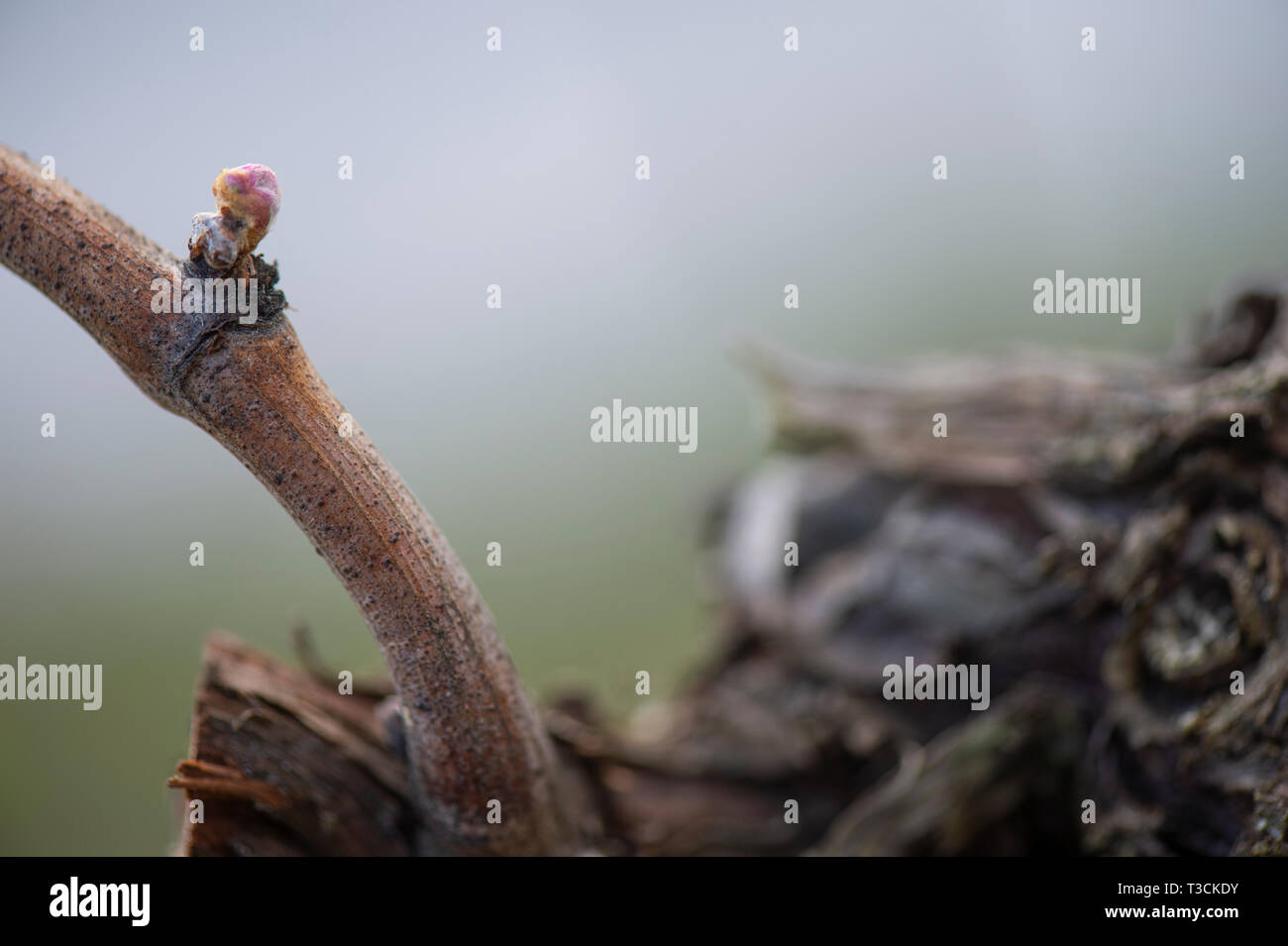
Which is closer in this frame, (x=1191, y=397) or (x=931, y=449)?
(x=1191, y=397)

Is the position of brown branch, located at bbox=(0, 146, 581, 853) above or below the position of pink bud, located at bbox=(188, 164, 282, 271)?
below

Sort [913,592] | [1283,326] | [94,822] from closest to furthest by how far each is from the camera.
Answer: [1283,326] → [913,592] → [94,822]

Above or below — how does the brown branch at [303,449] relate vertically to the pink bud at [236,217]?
below

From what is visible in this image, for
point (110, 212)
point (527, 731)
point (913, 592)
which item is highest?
point (110, 212)

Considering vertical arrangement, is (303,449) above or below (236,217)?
below

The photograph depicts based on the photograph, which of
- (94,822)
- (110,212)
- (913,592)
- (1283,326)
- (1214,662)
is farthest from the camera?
(94,822)
